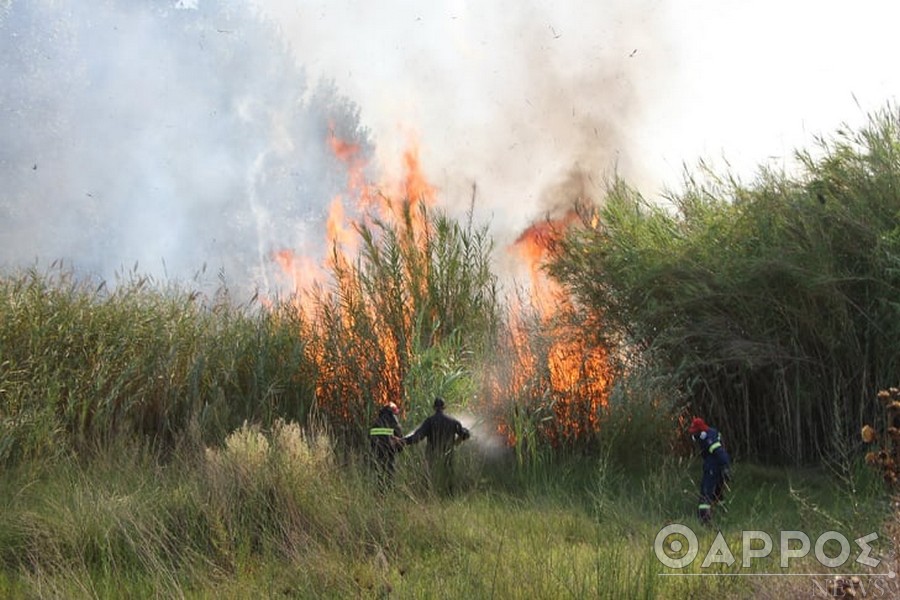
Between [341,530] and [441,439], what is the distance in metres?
2.54

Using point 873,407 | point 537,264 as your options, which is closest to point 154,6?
point 537,264

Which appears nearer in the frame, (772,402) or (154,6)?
(772,402)

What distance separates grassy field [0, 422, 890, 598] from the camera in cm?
614

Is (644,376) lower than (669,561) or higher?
higher

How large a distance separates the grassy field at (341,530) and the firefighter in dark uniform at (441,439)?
0.25m

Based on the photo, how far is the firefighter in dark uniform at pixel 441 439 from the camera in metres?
9.68

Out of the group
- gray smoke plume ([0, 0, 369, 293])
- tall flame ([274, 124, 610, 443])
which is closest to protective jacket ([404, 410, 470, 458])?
tall flame ([274, 124, 610, 443])

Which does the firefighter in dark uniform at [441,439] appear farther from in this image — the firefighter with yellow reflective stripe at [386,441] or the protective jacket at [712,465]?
the protective jacket at [712,465]

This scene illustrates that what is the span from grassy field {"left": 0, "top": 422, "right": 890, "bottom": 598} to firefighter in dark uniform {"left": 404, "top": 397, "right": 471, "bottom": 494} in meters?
0.25

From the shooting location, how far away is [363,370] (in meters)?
12.2

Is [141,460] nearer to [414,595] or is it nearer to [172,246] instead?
[414,595]

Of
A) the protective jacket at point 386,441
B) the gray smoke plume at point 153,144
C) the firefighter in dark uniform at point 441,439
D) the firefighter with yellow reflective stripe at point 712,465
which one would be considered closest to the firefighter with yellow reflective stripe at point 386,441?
the protective jacket at point 386,441

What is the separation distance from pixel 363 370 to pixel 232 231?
23.1 meters

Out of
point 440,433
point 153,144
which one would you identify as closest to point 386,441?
point 440,433
